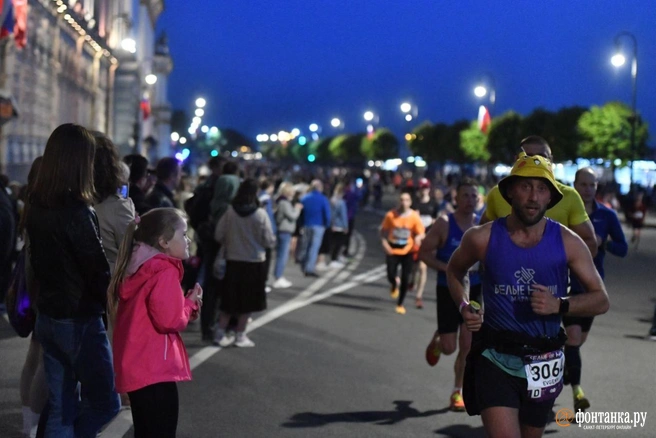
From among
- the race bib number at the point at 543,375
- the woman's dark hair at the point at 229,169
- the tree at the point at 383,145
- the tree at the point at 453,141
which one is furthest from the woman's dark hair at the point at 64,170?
the tree at the point at 383,145

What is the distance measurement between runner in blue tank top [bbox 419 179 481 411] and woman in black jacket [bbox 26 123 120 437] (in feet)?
11.7

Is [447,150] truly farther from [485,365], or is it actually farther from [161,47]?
[485,365]

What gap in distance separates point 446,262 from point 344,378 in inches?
52.0

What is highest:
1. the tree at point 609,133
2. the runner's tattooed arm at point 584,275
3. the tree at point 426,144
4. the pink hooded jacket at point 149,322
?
the tree at point 426,144

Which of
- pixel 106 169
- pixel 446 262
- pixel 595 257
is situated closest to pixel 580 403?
pixel 595 257

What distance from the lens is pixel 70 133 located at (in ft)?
18.2

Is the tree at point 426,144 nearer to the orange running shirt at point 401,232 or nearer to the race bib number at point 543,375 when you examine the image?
the orange running shirt at point 401,232

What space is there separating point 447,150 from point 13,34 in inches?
3636

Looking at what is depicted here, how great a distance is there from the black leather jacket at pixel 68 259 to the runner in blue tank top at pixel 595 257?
3.59 meters

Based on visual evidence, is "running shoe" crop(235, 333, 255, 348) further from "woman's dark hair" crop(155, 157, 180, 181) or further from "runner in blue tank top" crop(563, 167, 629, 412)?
"runner in blue tank top" crop(563, 167, 629, 412)

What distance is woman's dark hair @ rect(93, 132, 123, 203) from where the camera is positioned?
6.91 metres

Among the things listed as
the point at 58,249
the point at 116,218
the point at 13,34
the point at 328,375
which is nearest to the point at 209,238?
the point at 328,375

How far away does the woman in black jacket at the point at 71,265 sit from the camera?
18.1 feet

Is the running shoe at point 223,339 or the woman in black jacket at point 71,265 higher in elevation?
the woman in black jacket at point 71,265
